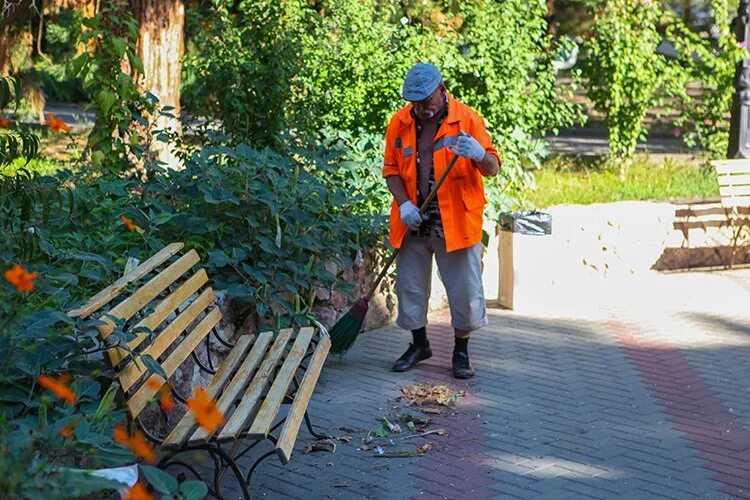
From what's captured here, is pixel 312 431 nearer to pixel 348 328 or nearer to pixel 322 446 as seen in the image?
pixel 322 446

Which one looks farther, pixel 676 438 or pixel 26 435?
pixel 676 438

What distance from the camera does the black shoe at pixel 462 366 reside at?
676 cm

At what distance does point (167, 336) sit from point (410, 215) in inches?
85.6

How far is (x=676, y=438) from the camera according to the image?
18.7 feet

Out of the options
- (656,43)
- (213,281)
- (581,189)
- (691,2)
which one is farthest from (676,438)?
(691,2)

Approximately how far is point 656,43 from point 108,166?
8.38 meters

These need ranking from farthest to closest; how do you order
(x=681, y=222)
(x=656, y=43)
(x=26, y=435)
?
(x=656, y=43)
(x=681, y=222)
(x=26, y=435)

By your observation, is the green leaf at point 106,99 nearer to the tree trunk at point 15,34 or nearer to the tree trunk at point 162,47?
the tree trunk at point 162,47

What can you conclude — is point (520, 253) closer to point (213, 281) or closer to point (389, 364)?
point (389, 364)

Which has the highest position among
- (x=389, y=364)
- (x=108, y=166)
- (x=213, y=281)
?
(x=108, y=166)

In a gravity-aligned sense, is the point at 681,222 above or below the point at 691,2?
below

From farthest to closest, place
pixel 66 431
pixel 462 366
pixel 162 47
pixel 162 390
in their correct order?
1. pixel 162 47
2. pixel 462 366
3. pixel 162 390
4. pixel 66 431

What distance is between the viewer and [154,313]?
454 centimetres

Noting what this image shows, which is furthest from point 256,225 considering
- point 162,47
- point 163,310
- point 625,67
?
point 625,67
